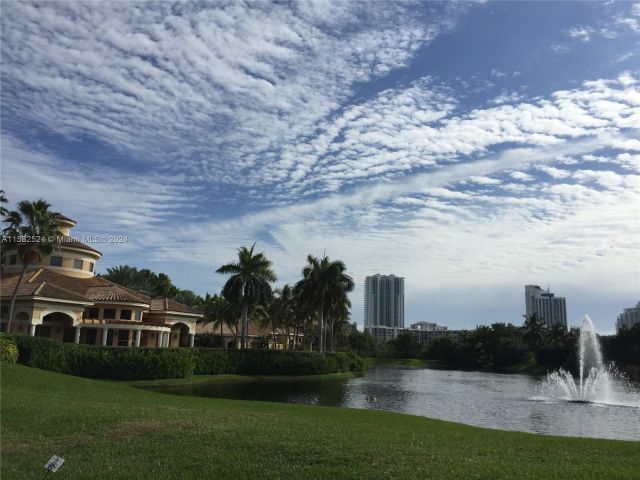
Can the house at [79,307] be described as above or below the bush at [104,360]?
above

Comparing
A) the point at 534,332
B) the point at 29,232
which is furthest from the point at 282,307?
the point at 534,332

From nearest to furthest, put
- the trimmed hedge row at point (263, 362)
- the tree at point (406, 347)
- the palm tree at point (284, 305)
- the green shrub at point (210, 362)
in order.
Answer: the green shrub at point (210, 362) < the trimmed hedge row at point (263, 362) < the palm tree at point (284, 305) < the tree at point (406, 347)

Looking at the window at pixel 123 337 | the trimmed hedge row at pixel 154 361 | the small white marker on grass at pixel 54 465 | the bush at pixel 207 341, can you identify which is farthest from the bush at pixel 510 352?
the small white marker on grass at pixel 54 465

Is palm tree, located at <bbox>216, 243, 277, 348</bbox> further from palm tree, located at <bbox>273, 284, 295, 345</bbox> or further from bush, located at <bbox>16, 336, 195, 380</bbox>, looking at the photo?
palm tree, located at <bbox>273, 284, 295, 345</bbox>

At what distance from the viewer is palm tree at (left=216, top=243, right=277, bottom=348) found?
61750 mm

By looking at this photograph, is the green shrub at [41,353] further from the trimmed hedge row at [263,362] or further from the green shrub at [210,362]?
the trimmed hedge row at [263,362]

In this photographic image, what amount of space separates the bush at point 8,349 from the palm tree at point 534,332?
348ft

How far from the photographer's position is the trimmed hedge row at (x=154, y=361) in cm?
4191

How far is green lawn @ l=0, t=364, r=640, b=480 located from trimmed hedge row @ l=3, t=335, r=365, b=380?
26018 mm

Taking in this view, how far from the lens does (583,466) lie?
11625 millimetres

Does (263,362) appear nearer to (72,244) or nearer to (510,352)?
(72,244)

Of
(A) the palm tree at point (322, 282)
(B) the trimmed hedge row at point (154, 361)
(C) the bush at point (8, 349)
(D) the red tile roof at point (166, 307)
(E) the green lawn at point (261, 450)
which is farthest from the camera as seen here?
(A) the palm tree at point (322, 282)

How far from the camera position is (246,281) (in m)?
62.3

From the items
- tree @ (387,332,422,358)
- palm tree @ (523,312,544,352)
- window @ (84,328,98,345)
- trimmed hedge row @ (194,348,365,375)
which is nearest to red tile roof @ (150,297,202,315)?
window @ (84,328,98,345)
